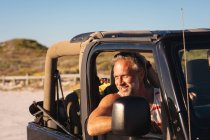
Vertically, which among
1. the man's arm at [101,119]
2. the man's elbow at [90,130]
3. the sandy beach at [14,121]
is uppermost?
the man's arm at [101,119]

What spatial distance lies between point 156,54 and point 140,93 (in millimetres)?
525

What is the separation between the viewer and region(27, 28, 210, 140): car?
2.83m

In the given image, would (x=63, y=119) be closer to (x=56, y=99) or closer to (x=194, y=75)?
(x=56, y=99)

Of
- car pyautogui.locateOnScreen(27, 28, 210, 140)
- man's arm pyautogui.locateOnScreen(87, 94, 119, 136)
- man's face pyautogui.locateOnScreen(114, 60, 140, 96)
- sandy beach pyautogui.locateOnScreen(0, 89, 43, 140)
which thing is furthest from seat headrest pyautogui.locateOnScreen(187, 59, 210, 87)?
sandy beach pyautogui.locateOnScreen(0, 89, 43, 140)

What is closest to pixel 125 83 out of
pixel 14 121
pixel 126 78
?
pixel 126 78

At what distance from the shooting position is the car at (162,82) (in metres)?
2.83

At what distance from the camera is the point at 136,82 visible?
11.4 ft

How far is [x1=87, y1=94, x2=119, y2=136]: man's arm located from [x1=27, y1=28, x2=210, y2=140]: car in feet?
0.42

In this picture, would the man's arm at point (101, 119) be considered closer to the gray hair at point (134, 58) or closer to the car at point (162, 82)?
the car at point (162, 82)

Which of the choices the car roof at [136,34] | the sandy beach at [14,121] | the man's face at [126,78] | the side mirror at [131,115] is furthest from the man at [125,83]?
the sandy beach at [14,121]

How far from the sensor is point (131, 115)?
280 centimetres

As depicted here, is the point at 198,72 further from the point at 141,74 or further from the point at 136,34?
the point at 136,34

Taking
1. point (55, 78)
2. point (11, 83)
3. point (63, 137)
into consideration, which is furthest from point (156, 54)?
point (11, 83)

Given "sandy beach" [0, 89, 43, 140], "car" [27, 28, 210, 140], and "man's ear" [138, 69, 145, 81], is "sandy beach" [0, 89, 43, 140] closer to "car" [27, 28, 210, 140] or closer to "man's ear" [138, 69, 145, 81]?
"car" [27, 28, 210, 140]
